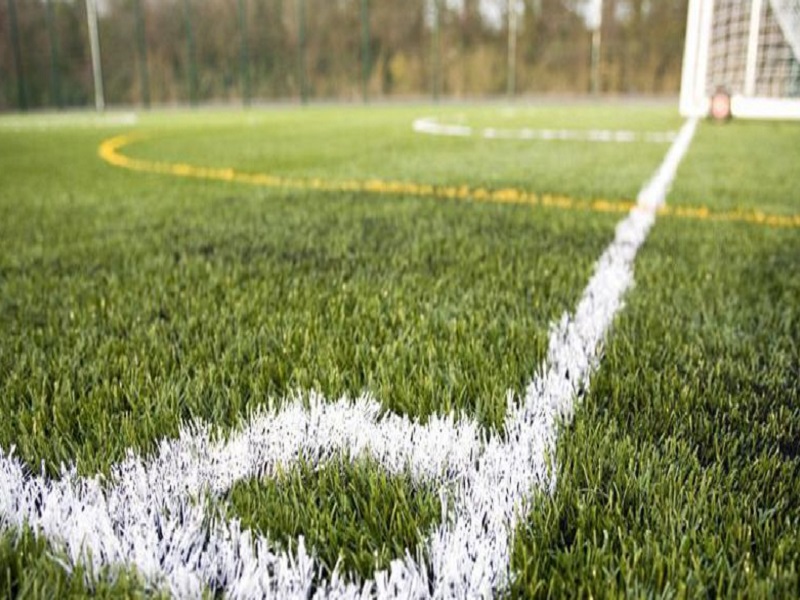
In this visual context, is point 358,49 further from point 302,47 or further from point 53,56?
point 53,56

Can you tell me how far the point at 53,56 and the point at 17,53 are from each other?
894 millimetres

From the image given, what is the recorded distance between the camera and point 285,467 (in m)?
1.04

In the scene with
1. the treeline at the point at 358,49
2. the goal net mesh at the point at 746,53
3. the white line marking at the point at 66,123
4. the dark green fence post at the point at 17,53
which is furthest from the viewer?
the treeline at the point at 358,49

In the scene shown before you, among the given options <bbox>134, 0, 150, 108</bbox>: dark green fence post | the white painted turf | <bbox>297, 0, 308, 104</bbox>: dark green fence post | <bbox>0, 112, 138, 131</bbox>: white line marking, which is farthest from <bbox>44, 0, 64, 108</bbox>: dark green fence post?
the white painted turf

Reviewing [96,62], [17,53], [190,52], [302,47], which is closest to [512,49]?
[302,47]

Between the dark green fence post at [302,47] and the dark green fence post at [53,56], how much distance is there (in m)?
7.01

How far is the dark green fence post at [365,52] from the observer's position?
76.0ft

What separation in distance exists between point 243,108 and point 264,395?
22368 millimetres

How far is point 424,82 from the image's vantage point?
953 inches

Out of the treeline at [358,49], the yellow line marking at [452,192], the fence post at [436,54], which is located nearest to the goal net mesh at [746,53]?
the yellow line marking at [452,192]

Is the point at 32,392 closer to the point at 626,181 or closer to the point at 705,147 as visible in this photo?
the point at 626,181

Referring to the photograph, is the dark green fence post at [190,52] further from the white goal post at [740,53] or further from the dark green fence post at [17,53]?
the white goal post at [740,53]

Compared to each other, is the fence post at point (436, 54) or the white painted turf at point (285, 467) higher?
the fence post at point (436, 54)

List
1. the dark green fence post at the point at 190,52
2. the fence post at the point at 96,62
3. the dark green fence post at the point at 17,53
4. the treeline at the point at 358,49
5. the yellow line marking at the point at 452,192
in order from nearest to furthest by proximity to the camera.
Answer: the yellow line marking at the point at 452,192
the fence post at the point at 96,62
the dark green fence post at the point at 17,53
the dark green fence post at the point at 190,52
the treeline at the point at 358,49
